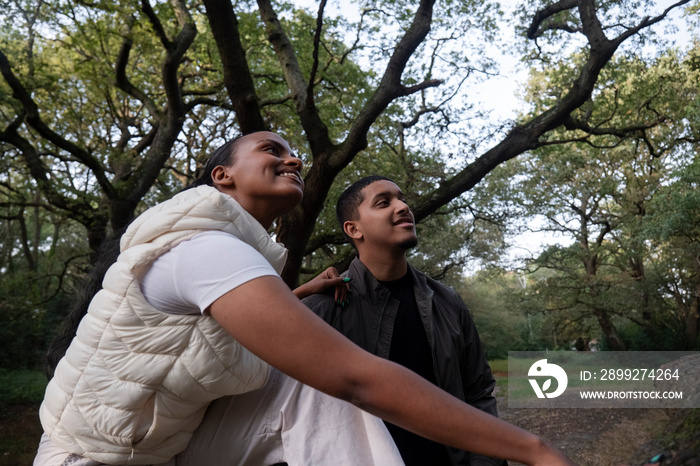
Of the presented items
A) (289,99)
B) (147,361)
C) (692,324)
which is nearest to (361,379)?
(147,361)

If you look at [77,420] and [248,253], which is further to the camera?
[77,420]

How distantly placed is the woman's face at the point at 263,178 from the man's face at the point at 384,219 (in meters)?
1.28

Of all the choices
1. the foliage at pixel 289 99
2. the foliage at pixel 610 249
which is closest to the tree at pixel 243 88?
the foliage at pixel 289 99

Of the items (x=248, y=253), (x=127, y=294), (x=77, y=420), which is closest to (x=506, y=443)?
(x=248, y=253)

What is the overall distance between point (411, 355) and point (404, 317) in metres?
0.22

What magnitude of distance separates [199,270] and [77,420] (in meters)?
0.52

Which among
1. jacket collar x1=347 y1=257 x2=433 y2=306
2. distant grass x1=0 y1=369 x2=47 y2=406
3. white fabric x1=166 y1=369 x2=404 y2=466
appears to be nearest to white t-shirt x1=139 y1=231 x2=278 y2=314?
white fabric x1=166 y1=369 x2=404 y2=466

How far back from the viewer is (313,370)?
3.85ft

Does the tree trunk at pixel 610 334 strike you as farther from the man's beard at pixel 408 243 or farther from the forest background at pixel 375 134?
the man's beard at pixel 408 243

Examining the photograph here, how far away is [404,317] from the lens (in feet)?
10.3

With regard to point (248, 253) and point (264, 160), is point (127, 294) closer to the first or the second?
point (248, 253)

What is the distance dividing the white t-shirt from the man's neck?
198cm

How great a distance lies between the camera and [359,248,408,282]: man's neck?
3.26m

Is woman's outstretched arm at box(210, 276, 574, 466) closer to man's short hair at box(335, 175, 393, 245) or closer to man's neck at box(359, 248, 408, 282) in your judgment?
man's neck at box(359, 248, 408, 282)
